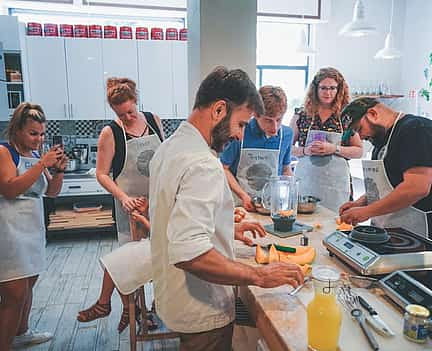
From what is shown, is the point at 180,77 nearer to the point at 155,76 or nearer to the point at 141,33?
the point at 155,76

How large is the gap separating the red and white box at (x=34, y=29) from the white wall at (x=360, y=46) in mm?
3653

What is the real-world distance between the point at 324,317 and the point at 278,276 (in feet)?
0.70

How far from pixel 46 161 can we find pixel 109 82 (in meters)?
0.60

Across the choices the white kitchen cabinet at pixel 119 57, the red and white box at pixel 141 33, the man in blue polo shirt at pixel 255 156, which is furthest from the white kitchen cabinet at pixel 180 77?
the man in blue polo shirt at pixel 255 156

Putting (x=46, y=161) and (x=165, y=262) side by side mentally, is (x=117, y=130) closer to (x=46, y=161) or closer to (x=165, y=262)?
(x=46, y=161)

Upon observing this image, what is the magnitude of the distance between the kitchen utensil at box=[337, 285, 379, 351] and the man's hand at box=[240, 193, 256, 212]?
94cm

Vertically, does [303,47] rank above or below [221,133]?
above

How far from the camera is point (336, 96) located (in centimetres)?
266

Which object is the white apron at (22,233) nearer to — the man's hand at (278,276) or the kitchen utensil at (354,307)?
the man's hand at (278,276)

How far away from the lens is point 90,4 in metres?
4.56

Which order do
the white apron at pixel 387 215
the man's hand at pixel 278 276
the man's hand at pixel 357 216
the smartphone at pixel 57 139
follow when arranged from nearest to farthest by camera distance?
the man's hand at pixel 278 276, the man's hand at pixel 357 216, the white apron at pixel 387 215, the smartphone at pixel 57 139

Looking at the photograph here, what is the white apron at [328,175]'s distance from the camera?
2670 millimetres

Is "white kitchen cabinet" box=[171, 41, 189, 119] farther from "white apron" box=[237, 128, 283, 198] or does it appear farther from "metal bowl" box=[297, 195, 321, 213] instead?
"metal bowl" box=[297, 195, 321, 213]

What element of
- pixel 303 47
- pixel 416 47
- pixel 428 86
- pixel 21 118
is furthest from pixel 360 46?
pixel 21 118
